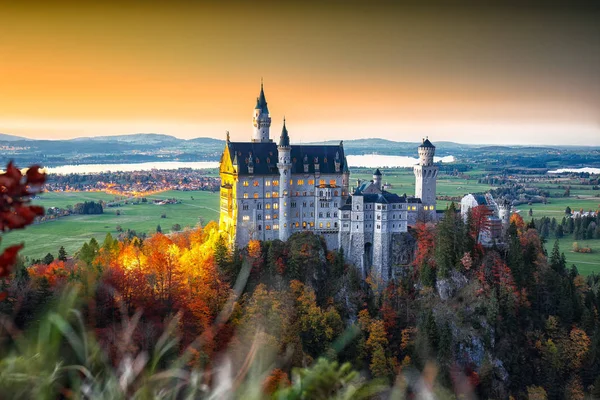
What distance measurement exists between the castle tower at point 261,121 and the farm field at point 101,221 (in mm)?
35340

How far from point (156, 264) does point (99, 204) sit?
83.1 m

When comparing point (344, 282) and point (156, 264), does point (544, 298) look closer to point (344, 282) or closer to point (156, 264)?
point (344, 282)

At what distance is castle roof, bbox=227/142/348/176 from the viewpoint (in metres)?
55.9

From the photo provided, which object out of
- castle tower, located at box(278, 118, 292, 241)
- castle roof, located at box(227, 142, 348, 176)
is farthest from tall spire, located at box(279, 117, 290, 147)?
castle roof, located at box(227, 142, 348, 176)

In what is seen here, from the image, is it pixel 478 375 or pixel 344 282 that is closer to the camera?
pixel 478 375

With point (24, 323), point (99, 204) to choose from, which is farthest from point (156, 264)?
point (99, 204)

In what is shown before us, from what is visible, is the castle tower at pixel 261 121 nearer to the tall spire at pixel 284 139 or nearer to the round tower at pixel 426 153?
the tall spire at pixel 284 139

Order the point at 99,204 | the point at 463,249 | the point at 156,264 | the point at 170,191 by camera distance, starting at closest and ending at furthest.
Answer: the point at 156,264 < the point at 463,249 < the point at 99,204 < the point at 170,191

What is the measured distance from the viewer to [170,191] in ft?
540

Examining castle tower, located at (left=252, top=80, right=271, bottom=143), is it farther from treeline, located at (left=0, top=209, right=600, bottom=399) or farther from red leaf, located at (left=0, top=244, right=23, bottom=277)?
red leaf, located at (left=0, top=244, right=23, bottom=277)

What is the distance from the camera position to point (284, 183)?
183ft

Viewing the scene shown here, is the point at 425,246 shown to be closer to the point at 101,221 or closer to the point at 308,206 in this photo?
the point at 308,206

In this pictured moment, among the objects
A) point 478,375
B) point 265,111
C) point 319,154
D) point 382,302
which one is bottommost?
point 478,375

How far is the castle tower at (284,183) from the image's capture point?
5572 cm
